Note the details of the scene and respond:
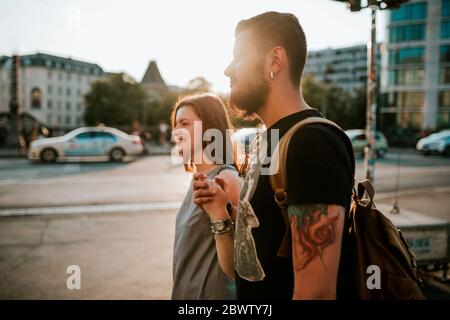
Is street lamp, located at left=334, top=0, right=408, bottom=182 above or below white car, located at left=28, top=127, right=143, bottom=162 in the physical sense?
above

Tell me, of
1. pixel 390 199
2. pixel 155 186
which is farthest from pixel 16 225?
pixel 390 199

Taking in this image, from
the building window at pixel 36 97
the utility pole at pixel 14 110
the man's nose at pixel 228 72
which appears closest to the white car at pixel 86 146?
the utility pole at pixel 14 110

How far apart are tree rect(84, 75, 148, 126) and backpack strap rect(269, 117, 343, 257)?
64049mm

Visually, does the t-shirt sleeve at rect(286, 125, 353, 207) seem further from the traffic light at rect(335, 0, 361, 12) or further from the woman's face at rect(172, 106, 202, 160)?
the traffic light at rect(335, 0, 361, 12)

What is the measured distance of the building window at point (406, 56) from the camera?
55031mm

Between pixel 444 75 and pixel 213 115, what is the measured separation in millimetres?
60335

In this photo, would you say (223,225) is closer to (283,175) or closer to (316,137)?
(283,175)

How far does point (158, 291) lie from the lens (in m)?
4.42

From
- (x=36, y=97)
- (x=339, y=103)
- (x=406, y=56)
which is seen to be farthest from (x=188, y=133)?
(x=36, y=97)

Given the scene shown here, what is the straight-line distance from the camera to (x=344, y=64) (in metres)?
123

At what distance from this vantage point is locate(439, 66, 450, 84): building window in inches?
2116

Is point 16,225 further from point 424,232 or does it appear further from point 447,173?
point 447,173

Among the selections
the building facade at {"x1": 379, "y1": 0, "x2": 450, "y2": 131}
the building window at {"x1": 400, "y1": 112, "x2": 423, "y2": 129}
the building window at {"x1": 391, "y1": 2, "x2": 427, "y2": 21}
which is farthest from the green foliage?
the building window at {"x1": 391, "y1": 2, "x2": 427, "y2": 21}
